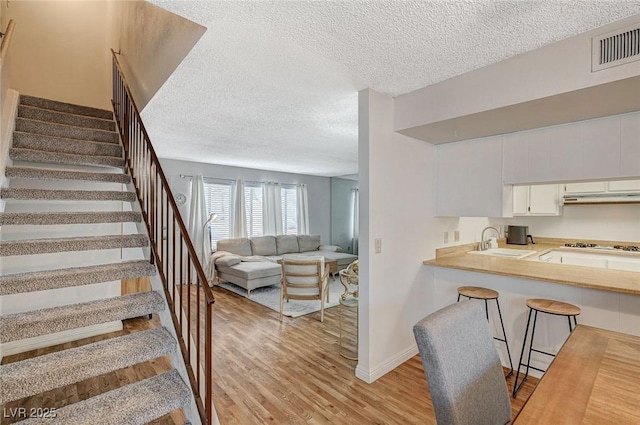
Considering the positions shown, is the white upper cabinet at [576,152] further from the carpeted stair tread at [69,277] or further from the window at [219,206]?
the window at [219,206]

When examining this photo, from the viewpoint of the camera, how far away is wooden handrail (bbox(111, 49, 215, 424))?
1.54 meters

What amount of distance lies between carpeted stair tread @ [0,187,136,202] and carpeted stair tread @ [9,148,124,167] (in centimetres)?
41

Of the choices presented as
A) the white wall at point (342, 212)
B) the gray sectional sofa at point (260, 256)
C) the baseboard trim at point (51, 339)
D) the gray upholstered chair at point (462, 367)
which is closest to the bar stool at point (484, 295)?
the gray upholstered chair at point (462, 367)

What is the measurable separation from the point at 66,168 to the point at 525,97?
3960mm

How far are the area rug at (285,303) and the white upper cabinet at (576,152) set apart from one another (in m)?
2.94

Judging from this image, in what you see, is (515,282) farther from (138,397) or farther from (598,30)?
(138,397)

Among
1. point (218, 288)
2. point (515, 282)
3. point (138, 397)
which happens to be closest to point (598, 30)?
point (515, 282)

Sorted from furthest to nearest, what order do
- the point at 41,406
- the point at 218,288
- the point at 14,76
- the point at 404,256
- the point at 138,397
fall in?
1. the point at 218,288
2. the point at 14,76
3. the point at 404,256
4. the point at 41,406
5. the point at 138,397

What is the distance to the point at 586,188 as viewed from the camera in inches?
137

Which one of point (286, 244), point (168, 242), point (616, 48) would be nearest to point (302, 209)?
point (286, 244)

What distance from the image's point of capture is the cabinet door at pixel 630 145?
1.98m

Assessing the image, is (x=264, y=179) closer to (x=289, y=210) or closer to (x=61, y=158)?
(x=289, y=210)

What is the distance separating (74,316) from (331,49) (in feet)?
7.42

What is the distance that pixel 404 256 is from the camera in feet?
8.97
